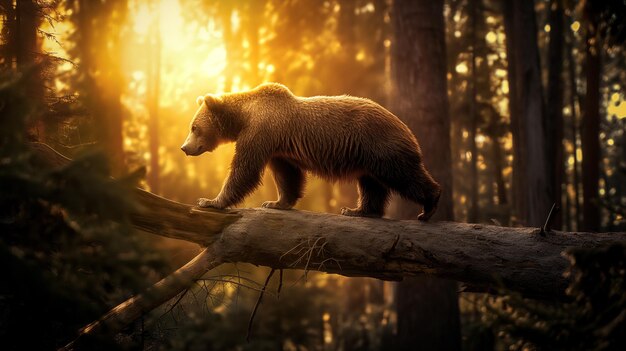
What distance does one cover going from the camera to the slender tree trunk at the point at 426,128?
9.53 meters

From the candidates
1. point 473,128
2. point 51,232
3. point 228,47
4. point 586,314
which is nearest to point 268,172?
point 228,47

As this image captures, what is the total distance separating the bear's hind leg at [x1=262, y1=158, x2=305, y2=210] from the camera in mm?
6867

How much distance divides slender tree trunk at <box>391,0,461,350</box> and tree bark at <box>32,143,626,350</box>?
4.14 meters

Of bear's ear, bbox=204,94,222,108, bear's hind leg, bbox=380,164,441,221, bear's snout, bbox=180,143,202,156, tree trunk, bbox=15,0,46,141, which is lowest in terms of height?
bear's hind leg, bbox=380,164,441,221

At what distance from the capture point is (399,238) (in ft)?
17.6

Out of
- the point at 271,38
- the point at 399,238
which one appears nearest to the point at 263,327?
the point at 399,238

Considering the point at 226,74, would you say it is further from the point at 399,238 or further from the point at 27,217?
the point at 27,217

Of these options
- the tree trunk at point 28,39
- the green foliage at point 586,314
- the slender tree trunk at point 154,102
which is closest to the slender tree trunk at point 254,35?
the slender tree trunk at point 154,102

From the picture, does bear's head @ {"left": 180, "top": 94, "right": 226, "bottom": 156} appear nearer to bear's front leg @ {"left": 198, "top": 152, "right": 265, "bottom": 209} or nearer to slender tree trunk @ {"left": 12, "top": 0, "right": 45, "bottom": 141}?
bear's front leg @ {"left": 198, "top": 152, "right": 265, "bottom": 209}

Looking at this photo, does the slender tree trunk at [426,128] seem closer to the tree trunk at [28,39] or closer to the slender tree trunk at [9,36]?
the tree trunk at [28,39]

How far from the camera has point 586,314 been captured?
333 centimetres

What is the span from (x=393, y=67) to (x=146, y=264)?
7652mm

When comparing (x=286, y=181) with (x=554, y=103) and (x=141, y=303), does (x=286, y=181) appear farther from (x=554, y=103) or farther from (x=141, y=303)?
(x=554, y=103)

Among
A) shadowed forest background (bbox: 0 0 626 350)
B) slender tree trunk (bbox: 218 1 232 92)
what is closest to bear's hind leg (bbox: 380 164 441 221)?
shadowed forest background (bbox: 0 0 626 350)
